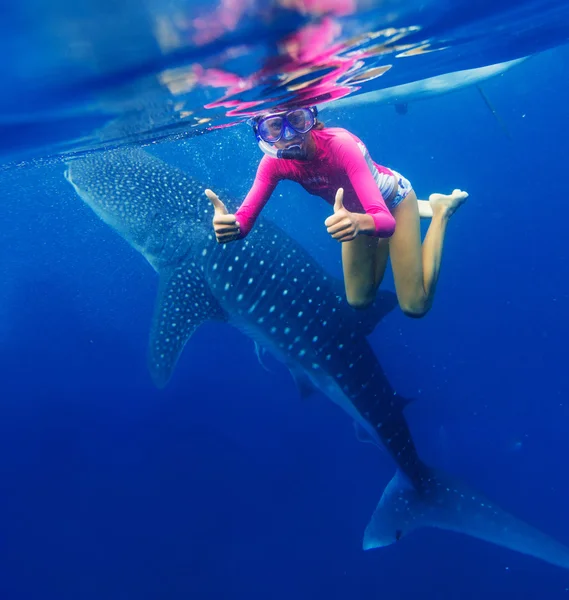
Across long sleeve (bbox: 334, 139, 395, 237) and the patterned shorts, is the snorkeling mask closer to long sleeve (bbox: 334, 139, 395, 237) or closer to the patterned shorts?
long sleeve (bbox: 334, 139, 395, 237)

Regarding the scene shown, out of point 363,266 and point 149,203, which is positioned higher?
point 149,203

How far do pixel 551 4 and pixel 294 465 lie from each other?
10026 mm

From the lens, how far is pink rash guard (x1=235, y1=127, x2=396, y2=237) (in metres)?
3.58

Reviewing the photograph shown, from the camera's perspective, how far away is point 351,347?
633cm

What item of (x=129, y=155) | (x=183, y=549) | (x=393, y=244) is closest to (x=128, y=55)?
(x=393, y=244)

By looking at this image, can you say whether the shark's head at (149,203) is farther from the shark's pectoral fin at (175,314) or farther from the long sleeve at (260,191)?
the long sleeve at (260,191)

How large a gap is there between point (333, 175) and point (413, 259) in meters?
1.06

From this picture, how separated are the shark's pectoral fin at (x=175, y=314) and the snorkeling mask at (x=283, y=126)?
3.39 meters

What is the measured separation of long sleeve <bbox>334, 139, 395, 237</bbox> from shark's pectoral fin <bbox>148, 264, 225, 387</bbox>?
3.59 meters

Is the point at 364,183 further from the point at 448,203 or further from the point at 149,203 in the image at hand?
the point at 149,203

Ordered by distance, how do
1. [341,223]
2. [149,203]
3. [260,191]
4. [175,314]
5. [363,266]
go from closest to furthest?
[341,223]
[260,191]
[363,266]
[175,314]
[149,203]

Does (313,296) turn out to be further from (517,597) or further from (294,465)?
(517,597)

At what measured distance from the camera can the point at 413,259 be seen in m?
4.24

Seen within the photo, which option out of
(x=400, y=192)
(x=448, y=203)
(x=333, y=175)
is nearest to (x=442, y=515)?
(x=448, y=203)
